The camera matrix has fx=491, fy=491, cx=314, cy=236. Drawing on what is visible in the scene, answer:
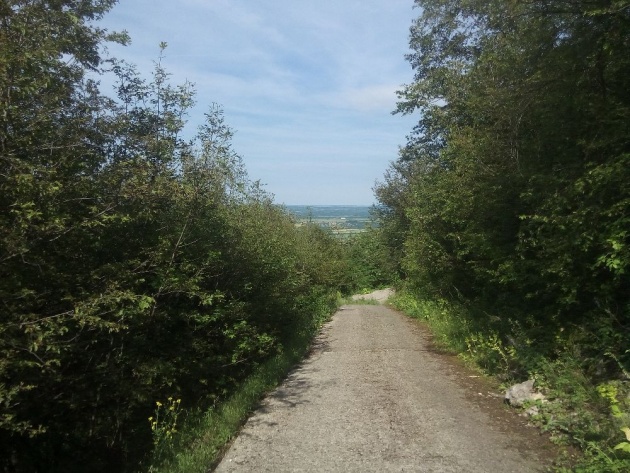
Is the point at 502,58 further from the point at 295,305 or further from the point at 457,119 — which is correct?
the point at 295,305

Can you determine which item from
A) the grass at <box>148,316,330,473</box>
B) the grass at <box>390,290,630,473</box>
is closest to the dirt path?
the grass at <box>148,316,330,473</box>

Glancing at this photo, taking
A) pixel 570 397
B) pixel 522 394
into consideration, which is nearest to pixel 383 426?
pixel 522 394

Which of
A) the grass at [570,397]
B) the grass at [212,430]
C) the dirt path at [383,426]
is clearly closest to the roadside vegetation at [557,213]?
the grass at [570,397]

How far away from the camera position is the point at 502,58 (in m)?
9.67

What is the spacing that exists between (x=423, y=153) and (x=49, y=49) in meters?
21.4

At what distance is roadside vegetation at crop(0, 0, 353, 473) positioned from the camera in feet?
16.7

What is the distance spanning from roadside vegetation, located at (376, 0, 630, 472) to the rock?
147mm

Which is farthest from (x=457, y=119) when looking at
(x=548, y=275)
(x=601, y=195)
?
(x=601, y=195)

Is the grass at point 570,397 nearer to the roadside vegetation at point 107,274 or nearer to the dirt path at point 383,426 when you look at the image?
the dirt path at point 383,426

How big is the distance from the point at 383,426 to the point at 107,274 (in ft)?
13.0

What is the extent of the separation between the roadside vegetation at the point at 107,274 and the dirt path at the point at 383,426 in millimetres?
518

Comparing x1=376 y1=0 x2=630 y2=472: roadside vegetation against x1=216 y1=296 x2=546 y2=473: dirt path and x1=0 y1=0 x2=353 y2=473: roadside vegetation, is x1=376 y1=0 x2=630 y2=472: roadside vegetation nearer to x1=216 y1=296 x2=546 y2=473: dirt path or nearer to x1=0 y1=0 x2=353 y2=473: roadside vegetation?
x1=216 y1=296 x2=546 y2=473: dirt path

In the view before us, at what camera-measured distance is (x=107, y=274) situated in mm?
6391

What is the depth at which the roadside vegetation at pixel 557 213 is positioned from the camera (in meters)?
5.76
